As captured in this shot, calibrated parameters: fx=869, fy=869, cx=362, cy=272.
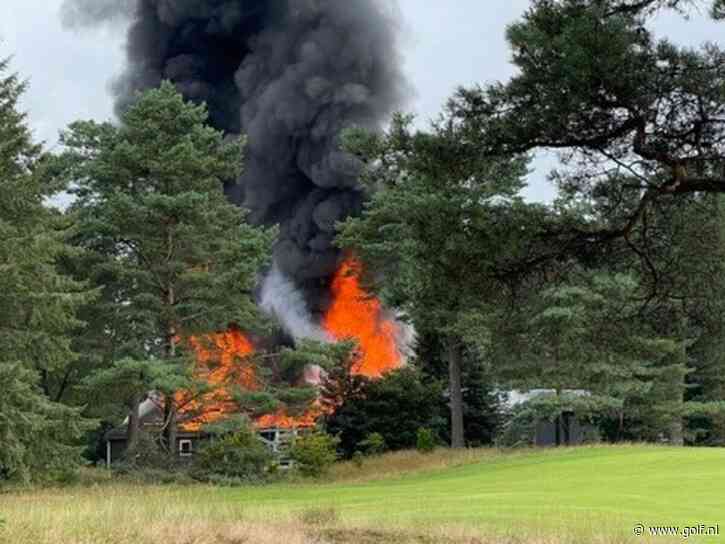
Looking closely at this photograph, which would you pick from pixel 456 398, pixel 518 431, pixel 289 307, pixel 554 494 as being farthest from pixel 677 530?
pixel 289 307

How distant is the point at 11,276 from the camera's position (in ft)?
71.2

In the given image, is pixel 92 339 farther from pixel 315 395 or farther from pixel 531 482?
pixel 531 482

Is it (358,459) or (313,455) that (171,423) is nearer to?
(313,455)

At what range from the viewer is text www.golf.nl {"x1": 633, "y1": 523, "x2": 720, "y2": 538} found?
10.2m

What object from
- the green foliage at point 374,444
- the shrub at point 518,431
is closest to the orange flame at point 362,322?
the shrub at point 518,431

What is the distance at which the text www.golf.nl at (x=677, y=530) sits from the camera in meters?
10.2

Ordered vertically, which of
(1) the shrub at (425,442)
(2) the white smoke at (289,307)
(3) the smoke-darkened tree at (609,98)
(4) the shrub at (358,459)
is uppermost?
(2) the white smoke at (289,307)

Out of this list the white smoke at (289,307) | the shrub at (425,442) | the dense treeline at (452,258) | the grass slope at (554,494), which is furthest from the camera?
the white smoke at (289,307)

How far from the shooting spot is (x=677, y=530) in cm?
1090

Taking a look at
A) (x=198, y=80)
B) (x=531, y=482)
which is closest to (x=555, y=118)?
(x=531, y=482)

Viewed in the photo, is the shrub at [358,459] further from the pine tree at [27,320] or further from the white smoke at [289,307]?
the white smoke at [289,307]

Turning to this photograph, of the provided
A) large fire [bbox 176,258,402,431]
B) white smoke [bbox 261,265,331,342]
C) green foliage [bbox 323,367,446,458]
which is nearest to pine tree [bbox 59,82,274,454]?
large fire [bbox 176,258,402,431]

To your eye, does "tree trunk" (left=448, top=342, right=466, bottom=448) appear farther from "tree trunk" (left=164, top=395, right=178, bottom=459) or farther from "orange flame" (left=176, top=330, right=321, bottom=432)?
"tree trunk" (left=164, top=395, right=178, bottom=459)

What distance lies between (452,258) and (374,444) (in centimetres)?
2374
